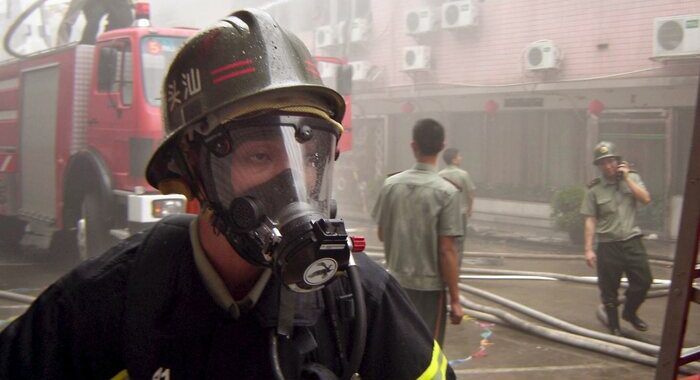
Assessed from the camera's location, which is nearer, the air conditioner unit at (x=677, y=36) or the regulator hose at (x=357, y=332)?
the regulator hose at (x=357, y=332)

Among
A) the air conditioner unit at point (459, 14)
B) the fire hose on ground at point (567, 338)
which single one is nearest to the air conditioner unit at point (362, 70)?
the air conditioner unit at point (459, 14)

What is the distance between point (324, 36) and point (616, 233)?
1410 centimetres

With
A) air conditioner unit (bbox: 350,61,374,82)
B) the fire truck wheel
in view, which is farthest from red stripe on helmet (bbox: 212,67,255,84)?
air conditioner unit (bbox: 350,61,374,82)

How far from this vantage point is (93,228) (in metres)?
7.33

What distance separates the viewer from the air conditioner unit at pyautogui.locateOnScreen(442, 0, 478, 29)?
651 inches

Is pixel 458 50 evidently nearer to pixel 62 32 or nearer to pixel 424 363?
pixel 62 32

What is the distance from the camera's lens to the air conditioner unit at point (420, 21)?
1752 centimetres

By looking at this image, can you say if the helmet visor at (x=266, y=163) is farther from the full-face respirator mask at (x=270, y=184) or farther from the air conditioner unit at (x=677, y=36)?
the air conditioner unit at (x=677, y=36)

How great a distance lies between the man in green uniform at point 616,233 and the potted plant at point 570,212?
23.3 feet

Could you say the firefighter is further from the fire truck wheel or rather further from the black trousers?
the black trousers

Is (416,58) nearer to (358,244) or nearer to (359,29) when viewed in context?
(359,29)

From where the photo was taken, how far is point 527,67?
15547mm

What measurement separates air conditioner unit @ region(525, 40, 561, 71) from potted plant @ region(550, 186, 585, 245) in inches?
109

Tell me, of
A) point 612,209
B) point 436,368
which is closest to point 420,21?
point 612,209
